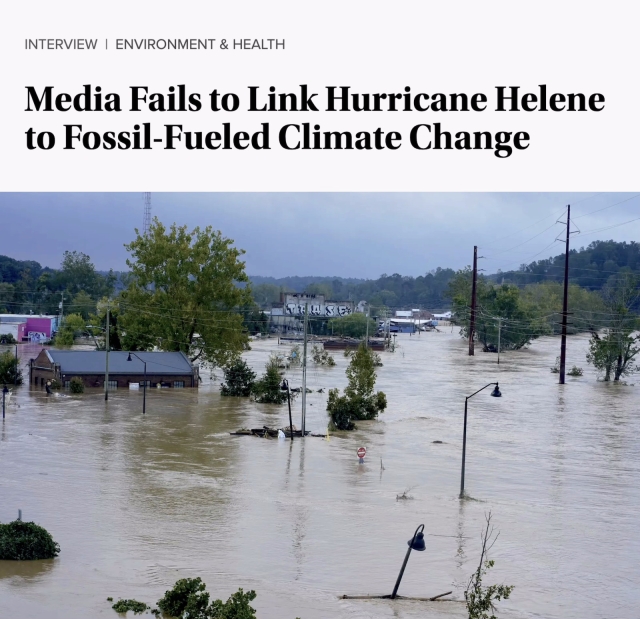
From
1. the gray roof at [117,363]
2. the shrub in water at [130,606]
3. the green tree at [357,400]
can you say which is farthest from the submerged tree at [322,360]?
the shrub in water at [130,606]

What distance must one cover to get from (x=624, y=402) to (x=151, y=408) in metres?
31.0

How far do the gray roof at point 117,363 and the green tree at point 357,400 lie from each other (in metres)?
15.3

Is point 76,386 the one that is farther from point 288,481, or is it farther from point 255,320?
point 255,320

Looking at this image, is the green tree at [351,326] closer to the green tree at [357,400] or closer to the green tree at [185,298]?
the green tree at [185,298]

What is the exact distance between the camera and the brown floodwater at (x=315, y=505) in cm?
2173

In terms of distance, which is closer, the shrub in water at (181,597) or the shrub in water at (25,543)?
the shrub in water at (181,597)

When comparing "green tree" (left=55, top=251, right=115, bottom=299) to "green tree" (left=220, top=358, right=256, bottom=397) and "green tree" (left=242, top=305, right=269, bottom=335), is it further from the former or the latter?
"green tree" (left=220, top=358, right=256, bottom=397)

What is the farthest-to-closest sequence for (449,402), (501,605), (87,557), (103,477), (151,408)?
1. (449,402)
2. (151,408)
3. (103,477)
4. (87,557)
5. (501,605)

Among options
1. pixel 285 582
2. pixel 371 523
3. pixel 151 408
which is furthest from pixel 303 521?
pixel 151 408

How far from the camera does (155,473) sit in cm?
3478

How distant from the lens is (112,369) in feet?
196

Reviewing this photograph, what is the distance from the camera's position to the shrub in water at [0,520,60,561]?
73.8 ft
